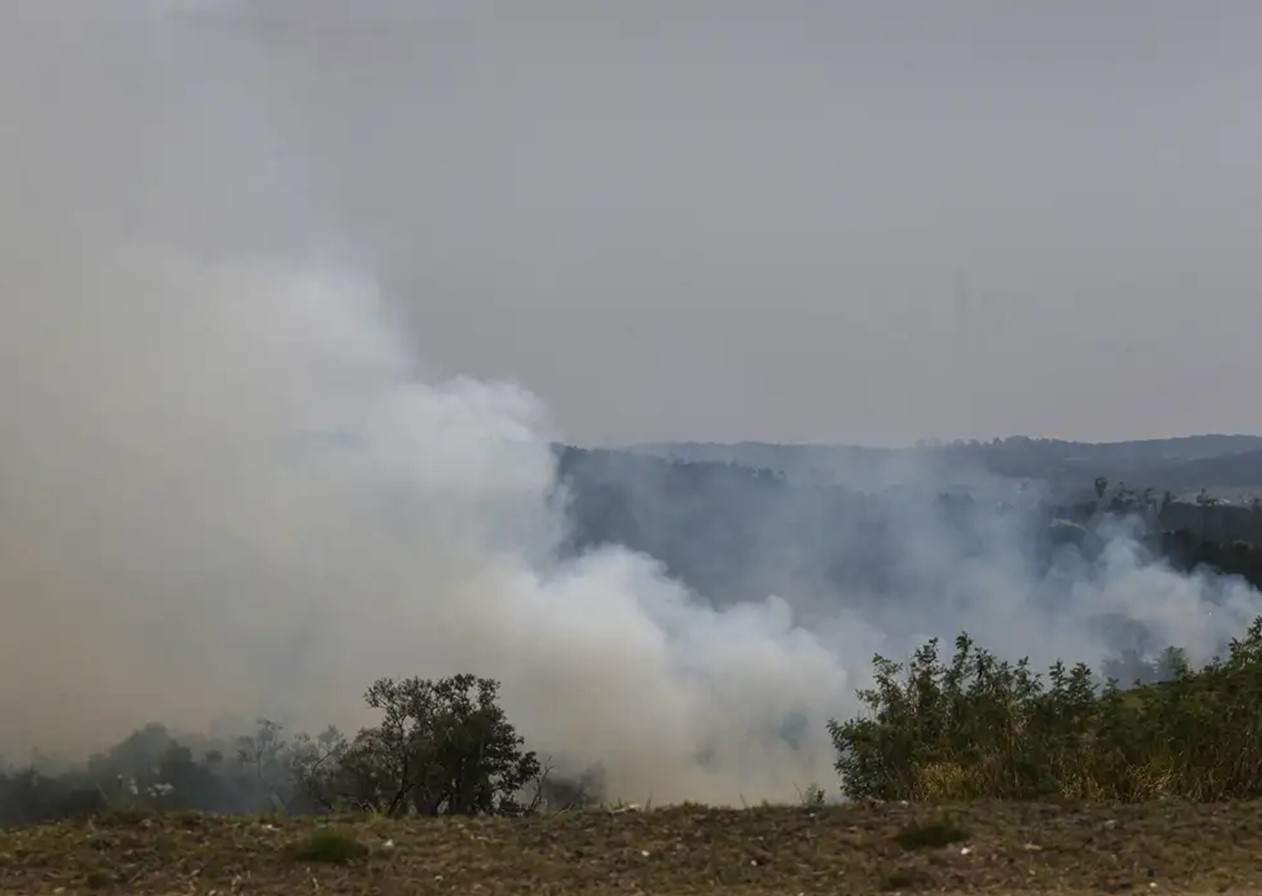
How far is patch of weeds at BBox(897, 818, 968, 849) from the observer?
24.8 feet

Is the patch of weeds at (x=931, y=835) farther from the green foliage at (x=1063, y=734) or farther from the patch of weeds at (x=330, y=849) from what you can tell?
the patch of weeds at (x=330, y=849)

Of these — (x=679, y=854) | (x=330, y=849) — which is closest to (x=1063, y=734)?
(x=679, y=854)

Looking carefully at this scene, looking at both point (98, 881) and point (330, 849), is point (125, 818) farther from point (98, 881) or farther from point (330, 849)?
point (330, 849)

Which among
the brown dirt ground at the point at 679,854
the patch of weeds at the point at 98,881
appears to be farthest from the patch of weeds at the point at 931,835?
the patch of weeds at the point at 98,881

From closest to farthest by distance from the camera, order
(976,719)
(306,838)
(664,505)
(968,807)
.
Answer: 1. (306,838)
2. (968,807)
3. (976,719)
4. (664,505)

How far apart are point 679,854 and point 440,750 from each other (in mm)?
11666

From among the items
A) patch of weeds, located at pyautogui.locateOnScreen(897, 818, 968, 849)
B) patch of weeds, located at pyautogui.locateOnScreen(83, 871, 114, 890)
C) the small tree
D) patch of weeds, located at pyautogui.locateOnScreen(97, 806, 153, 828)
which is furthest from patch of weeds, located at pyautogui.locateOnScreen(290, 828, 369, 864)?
the small tree

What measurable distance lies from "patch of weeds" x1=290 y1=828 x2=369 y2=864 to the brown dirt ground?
5 cm

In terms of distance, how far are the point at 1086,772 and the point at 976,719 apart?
1221 mm

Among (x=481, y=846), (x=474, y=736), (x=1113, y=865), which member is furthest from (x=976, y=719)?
(x=474, y=736)

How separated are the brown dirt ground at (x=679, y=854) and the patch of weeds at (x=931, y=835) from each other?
4cm

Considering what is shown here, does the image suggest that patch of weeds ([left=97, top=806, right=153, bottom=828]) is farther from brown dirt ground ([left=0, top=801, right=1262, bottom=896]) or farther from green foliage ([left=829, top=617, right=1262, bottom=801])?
green foliage ([left=829, top=617, right=1262, bottom=801])

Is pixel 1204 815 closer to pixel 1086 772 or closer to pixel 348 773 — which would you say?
pixel 1086 772

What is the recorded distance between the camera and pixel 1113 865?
23.3 feet
